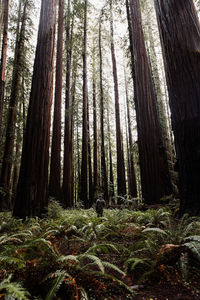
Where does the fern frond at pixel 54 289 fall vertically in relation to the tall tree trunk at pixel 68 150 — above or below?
below

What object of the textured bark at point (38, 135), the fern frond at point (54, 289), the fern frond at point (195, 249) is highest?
the textured bark at point (38, 135)

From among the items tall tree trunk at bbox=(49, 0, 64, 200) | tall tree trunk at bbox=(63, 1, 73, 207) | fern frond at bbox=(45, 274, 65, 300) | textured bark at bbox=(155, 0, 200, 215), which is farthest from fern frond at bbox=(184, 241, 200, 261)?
tall tree trunk at bbox=(63, 1, 73, 207)

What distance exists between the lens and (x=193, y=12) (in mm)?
3299

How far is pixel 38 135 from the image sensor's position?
5148mm

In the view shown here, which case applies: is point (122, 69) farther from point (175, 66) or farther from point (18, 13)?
point (175, 66)

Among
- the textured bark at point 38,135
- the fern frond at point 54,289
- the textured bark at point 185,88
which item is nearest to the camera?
the fern frond at point 54,289

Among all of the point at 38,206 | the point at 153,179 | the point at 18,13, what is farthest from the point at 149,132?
the point at 18,13

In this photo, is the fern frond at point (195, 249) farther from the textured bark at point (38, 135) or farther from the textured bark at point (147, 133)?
the textured bark at point (147, 133)

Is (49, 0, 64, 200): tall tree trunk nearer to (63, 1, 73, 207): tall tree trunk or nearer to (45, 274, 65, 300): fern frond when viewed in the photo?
(63, 1, 73, 207): tall tree trunk

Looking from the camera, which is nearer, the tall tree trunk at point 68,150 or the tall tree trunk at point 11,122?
the tall tree trunk at point 11,122

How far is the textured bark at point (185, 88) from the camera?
2.98 meters

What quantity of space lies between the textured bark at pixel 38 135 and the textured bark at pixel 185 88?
3.64m

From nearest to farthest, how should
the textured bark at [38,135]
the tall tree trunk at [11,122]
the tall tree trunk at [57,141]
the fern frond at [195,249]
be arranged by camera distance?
the fern frond at [195,249] → the textured bark at [38,135] → the tall tree trunk at [57,141] → the tall tree trunk at [11,122]

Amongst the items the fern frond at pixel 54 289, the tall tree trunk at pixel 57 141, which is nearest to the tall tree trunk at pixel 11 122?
the tall tree trunk at pixel 57 141
